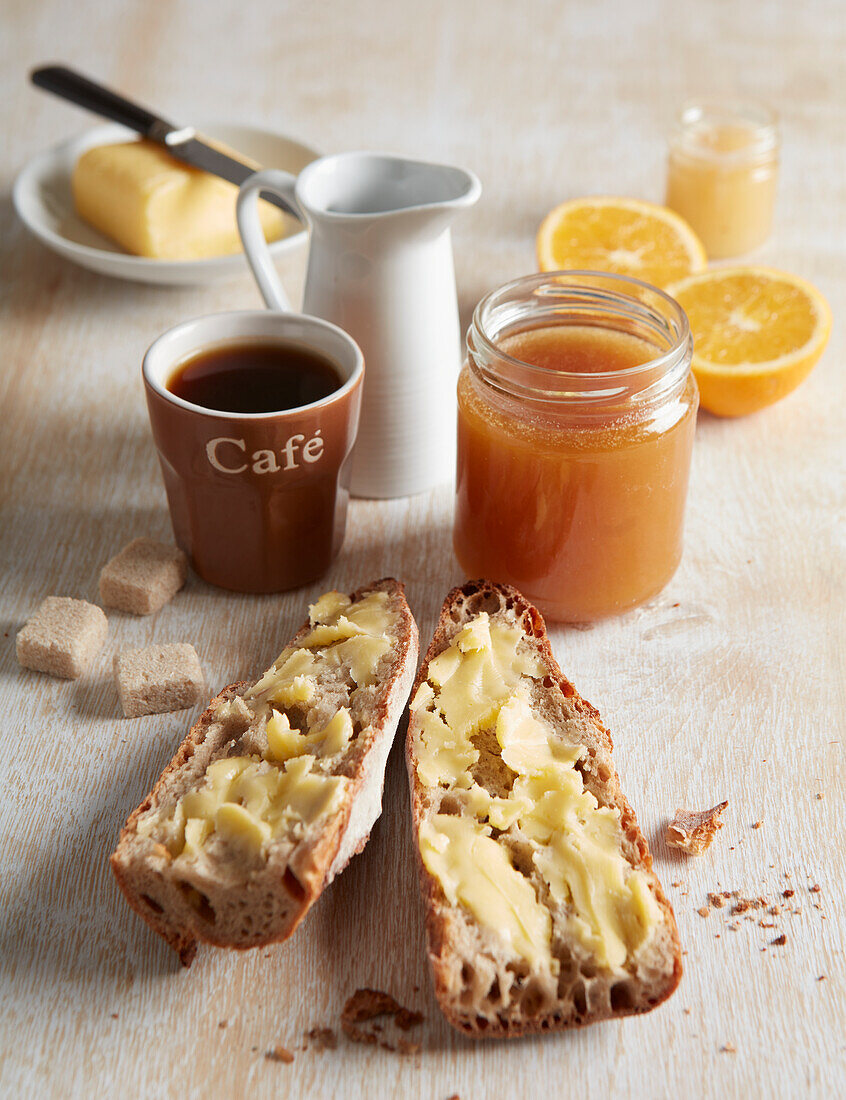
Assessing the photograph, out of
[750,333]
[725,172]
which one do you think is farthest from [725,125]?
[750,333]

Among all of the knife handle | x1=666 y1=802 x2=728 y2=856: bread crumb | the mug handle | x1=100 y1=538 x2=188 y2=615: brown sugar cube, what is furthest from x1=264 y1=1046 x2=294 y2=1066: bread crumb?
the knife handle

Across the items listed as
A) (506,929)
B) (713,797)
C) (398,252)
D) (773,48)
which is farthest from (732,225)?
(506,929)

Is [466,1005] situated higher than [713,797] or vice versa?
[466,1005]

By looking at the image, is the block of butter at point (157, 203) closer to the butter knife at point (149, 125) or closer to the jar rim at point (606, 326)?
the butter knife at point (149, 125)

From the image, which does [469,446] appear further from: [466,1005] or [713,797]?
[466,1005]

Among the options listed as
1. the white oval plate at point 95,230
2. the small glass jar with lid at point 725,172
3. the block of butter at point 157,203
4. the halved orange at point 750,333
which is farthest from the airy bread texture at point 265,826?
the small glass jar with lid at point 725,172

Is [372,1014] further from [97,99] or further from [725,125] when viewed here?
[725,125]
